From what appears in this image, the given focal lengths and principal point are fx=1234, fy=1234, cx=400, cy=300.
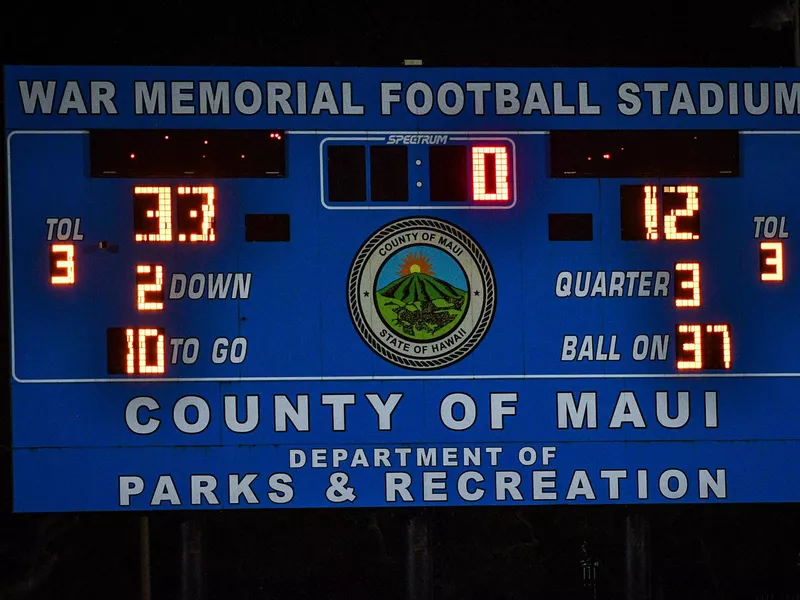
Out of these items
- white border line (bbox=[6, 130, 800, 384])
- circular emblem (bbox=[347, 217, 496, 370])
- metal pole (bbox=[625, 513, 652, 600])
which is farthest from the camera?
metal pole (bbox=[625, 513, 652, 600])

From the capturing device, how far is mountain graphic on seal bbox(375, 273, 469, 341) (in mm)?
6004

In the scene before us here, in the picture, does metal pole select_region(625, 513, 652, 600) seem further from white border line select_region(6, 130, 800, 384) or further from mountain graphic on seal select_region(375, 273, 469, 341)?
mountain graphic on seal select_region(375, 273, 469, 341)

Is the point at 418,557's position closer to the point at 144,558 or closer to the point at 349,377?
the point at 349,377

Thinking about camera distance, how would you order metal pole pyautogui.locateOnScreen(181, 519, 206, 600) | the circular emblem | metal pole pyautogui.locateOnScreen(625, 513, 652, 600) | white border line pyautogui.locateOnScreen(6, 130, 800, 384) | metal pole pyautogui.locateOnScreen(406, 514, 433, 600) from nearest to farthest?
white border line pyautogui.locateOnScreen(6, 130, 800, 384) → the circular emblem → metal pole pyautogui.locateOnScreen(181, 519, 206, 600) → metal pole pyautogui.locateOnScreen(406, 514, 433, 600) → metal pole pyautogui.locateOnScreen(625, 513, 652, 600)

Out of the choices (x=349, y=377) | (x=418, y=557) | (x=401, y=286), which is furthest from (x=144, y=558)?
(x=401, y=286)

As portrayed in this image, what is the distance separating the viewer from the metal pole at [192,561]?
630 cm

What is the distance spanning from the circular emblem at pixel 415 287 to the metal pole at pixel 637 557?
148 centimetres

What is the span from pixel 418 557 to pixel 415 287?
1.47 meters

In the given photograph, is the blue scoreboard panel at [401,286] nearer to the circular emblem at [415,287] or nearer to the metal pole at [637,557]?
the circular emblem at [415,287]

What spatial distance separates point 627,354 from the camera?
6.08 metres

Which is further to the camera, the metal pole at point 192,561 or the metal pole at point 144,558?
the metal pole at point 144,558

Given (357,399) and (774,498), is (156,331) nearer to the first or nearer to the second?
(357,399)

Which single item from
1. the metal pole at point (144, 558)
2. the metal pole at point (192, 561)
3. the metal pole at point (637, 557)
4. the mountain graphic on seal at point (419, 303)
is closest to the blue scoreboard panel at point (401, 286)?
the mountain graphic on seal at point (419, 303)

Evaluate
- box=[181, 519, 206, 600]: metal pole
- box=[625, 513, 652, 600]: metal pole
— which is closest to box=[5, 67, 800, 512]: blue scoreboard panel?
box=[181, 519, 206, 600]: metal pole
